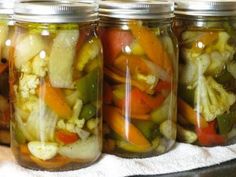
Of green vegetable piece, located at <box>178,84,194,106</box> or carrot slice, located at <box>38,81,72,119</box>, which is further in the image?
green vegetable piece, located at <box>178,84,194,106</box>

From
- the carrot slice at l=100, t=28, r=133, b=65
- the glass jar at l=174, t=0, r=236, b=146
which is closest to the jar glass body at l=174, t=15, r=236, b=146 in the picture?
the glass jar at l=174, t=0, r=236, b=146

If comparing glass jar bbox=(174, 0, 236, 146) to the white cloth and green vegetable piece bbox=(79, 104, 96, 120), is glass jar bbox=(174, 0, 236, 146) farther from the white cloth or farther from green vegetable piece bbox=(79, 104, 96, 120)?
green vegetable piece bbox=(79, 104, 96, 120)

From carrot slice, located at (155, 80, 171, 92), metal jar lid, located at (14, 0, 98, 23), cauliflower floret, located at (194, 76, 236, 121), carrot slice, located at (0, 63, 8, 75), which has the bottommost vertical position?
cauliflower floret, located at (194, 76, 236, 121)

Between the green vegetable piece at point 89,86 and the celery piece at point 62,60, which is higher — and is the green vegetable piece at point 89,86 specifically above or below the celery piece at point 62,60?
below

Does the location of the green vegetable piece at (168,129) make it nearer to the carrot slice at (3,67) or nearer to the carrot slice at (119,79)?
the carrot slice at (119,79)

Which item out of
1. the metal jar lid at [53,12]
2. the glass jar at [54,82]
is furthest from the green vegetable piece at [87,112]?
the metal jar lid at [53,12]

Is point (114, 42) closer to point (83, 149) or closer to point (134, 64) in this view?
point (134, 64)
